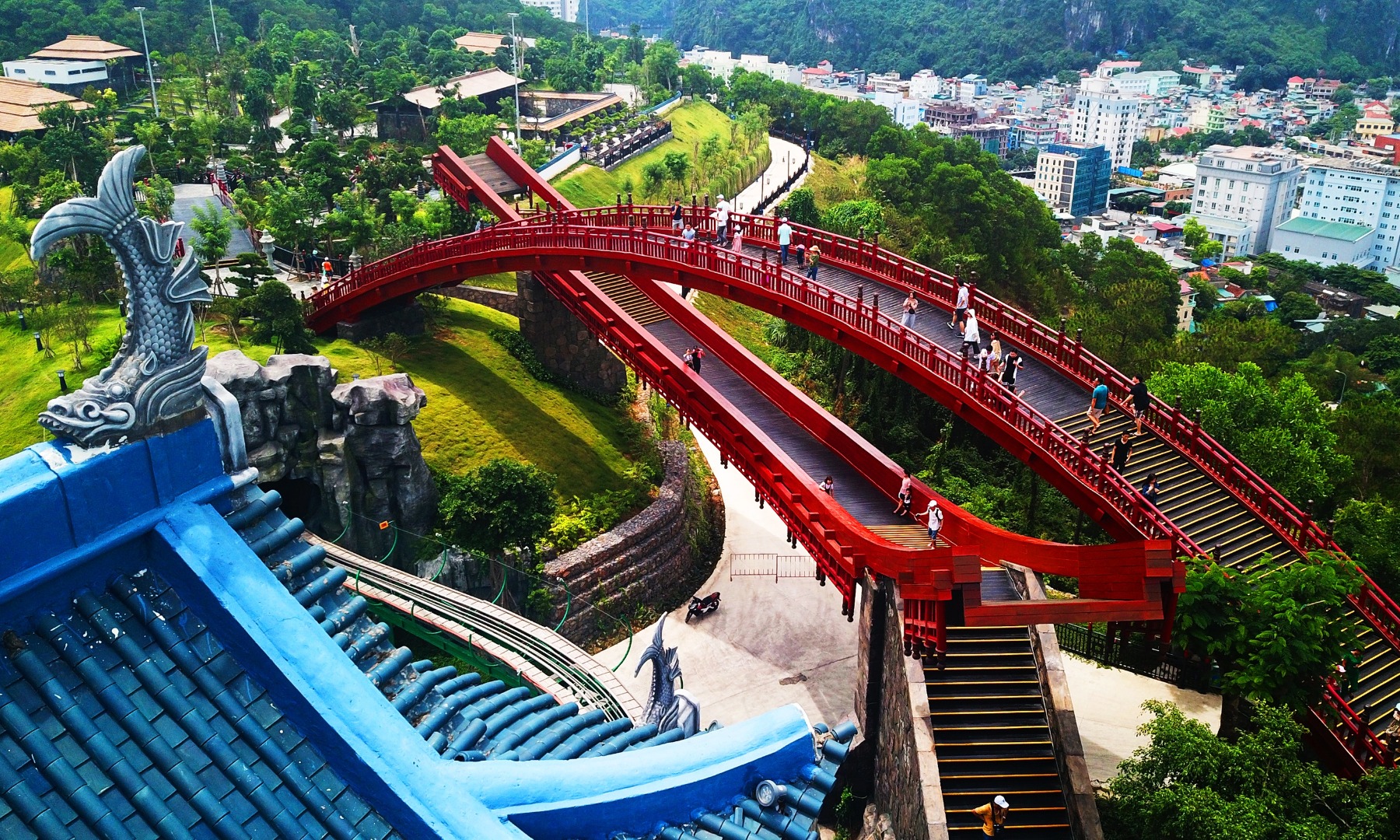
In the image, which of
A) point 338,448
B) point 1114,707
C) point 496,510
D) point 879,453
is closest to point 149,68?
point 338,448

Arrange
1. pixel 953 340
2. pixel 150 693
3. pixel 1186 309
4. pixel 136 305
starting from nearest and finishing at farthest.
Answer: pixel 150 693, pixel 136 305, pixel 953 340, pixel 1186 309

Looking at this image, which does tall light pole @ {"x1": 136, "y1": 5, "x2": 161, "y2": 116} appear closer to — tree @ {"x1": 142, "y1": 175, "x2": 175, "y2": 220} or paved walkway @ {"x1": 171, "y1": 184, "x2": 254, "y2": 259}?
paved walkway @ {"x1": 171, "y1": 184, "x2": 254, "y2": 259}

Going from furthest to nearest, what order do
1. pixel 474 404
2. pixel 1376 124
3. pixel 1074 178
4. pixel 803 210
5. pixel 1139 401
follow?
pixel 1376 124
pixel 1074 178
pixel 803 210
pixel 474 404
pixel 1139 401

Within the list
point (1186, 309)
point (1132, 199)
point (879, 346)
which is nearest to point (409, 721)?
point (879, 346)

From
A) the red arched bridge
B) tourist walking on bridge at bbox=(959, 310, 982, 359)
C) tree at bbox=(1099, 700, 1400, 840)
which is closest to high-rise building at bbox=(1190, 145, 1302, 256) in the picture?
the red arched bridge

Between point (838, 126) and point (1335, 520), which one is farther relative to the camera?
point (838, 126)

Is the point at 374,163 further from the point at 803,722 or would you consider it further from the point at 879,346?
the point at 803,722

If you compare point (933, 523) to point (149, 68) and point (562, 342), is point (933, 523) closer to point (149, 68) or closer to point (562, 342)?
point (562, 342)
